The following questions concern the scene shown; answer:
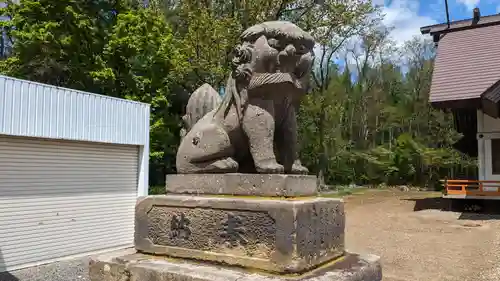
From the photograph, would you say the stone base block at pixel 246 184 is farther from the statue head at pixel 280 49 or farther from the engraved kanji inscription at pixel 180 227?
the statue head at pixel 280 49

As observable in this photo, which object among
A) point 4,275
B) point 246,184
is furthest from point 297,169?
point 4,275

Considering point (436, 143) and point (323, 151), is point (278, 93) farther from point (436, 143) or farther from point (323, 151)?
point (436, 143)

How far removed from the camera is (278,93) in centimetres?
323

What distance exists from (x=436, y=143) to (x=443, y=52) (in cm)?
1420

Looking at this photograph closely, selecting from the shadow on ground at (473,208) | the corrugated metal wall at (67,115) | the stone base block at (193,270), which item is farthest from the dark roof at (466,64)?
the stone base block at (193,270)

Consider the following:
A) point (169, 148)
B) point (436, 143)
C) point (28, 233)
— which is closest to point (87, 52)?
point (169, 148)

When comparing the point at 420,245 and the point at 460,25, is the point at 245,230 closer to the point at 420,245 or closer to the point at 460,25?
the point at 420,245

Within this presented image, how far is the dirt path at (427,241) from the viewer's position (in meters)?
7.71

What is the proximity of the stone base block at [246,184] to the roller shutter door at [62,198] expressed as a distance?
20.9 ft

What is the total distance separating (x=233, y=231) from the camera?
9.72 feet

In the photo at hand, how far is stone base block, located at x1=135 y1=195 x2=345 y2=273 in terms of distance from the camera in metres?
2.75

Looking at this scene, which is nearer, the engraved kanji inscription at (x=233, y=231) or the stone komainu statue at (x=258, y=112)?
the engraved kanji inscription at (x=233, y=231)

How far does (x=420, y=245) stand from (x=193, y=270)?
331 inches

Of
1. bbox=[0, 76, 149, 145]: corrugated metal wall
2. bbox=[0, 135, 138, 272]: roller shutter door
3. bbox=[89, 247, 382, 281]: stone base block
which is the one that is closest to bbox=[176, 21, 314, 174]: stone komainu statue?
bbox=[89, 247, 382, 281]: stone base block
